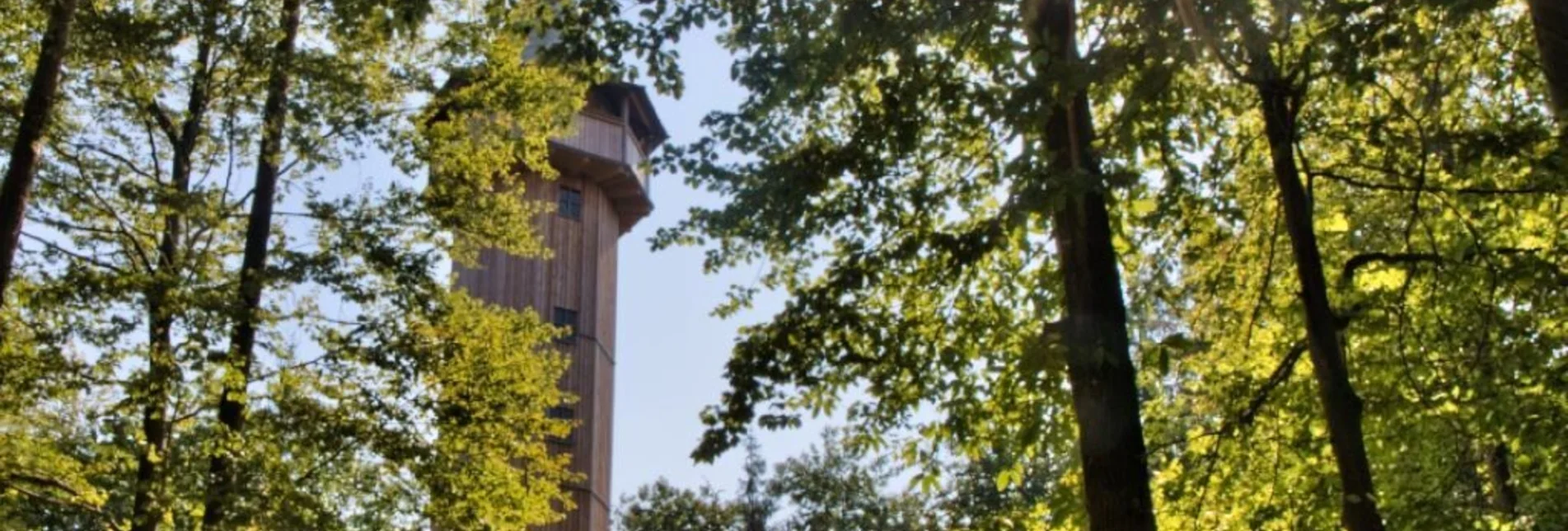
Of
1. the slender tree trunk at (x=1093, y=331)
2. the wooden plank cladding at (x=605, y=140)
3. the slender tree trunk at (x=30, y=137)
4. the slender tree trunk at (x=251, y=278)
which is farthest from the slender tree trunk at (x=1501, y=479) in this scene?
Answer: the wooden plank cladding at (x=605, y=140)

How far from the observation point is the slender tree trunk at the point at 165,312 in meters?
11.2

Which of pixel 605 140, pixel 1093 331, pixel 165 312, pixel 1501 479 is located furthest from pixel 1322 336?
pixel 605 140

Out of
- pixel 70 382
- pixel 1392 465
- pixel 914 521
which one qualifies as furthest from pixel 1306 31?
pixel 914 521

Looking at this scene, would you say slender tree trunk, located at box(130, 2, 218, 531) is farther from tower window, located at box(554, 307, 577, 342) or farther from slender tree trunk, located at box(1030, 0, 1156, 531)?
tower window, located at box(554, 307, 577, 342)

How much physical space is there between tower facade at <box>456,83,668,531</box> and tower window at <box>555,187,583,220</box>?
0.02 m

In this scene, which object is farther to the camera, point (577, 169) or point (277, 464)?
point (577, 169)

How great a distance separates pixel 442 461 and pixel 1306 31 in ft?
28.5

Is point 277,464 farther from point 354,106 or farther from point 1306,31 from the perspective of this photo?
point 1306,31

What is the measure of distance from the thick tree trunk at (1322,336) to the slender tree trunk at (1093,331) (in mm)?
1093

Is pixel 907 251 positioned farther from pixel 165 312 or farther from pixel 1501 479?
pixel 1501 479

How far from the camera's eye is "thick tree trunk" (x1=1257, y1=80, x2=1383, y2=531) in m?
8.27

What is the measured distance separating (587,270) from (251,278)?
17.7 m

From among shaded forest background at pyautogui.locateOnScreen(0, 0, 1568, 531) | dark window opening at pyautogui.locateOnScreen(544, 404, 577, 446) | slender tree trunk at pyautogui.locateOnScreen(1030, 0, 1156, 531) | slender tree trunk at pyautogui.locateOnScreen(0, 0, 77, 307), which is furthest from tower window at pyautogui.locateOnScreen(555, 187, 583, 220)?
slender tree trunk at pyautogui.locateOnScreen(1030, 0, 1156, 531)

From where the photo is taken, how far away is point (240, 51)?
12.1 m
